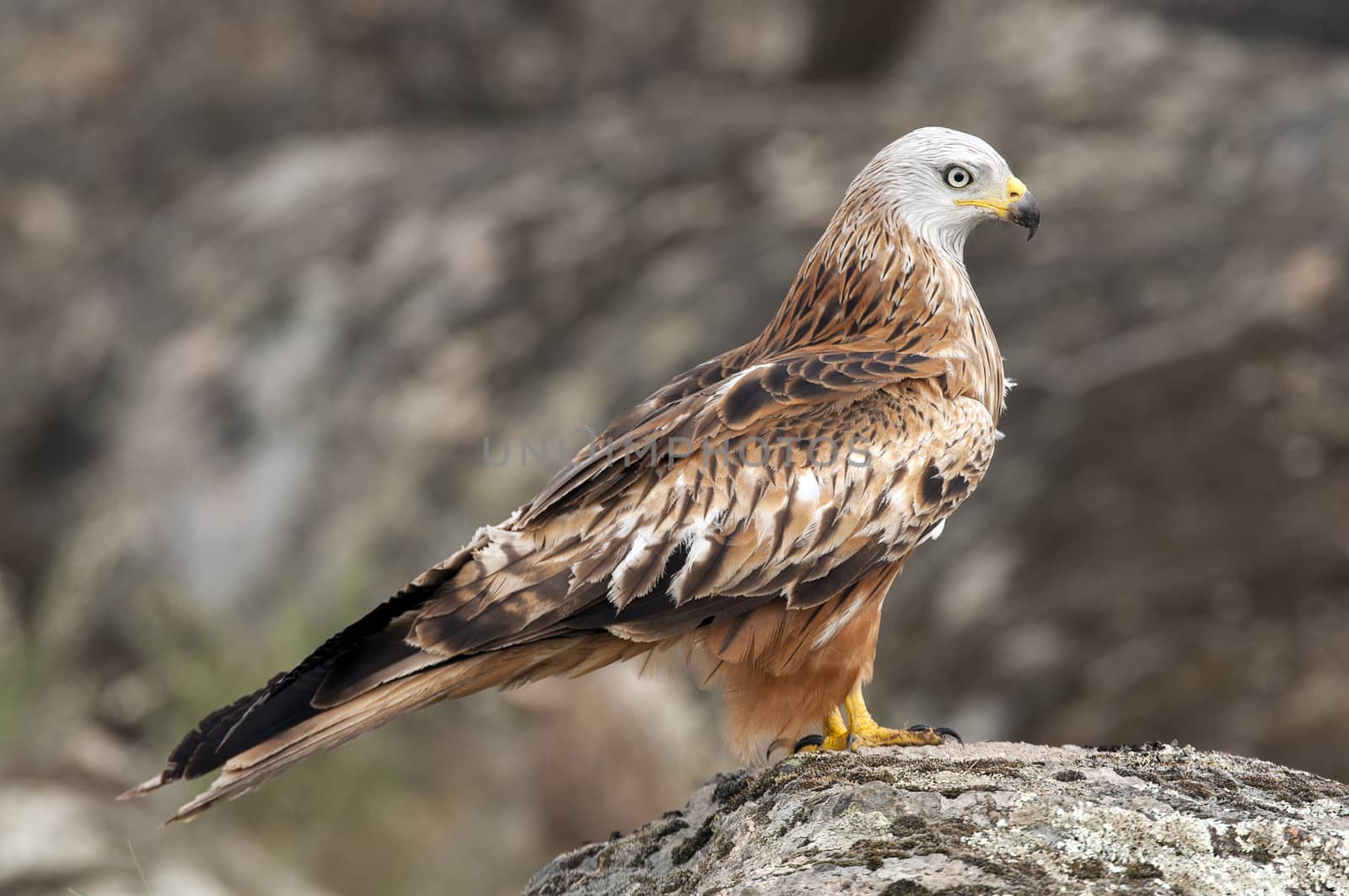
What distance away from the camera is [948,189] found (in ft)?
22.5

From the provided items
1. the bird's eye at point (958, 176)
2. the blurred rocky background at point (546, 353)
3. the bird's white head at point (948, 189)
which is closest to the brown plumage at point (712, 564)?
the bird's white head at point (948, 189)

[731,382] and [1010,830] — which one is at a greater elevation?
[731,382]

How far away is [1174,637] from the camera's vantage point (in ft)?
27.6

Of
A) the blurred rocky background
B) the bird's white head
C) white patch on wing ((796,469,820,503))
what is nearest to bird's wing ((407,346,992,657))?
white patch on wing ((796,469,820,503))

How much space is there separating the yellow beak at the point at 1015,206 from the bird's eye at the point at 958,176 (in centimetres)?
8

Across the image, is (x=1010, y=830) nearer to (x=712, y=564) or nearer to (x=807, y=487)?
(x=712, y=564)

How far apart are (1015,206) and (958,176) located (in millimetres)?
278

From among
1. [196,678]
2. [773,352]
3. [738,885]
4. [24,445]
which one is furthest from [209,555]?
[738,885]

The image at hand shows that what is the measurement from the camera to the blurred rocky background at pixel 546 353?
875 cm

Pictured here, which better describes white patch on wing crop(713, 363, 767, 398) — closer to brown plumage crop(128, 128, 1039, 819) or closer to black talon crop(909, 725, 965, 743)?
brown plumage crop(128, 128, 1039, 819)

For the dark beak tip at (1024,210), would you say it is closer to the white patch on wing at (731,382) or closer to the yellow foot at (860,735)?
the white patch on wing at (731,382)

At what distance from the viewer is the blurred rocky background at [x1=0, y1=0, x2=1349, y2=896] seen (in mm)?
8750

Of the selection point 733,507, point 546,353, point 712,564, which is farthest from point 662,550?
point 546,353

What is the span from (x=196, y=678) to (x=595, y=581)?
7404 millimetres
